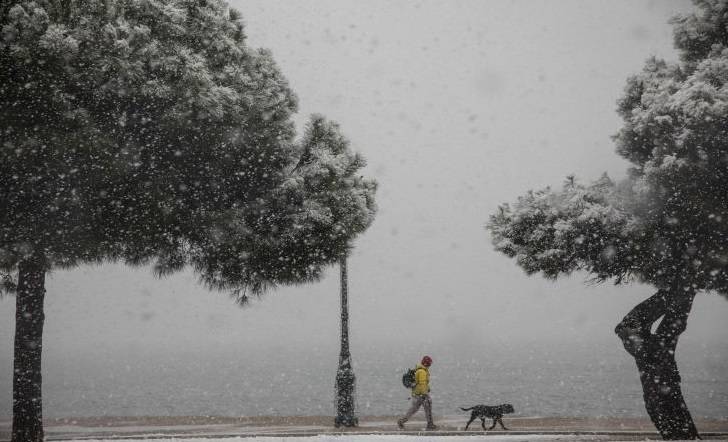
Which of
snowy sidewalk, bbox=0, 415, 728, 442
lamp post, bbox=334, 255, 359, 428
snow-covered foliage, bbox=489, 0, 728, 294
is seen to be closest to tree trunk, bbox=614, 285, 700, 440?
snow-covered foliage, bbox=489, 0, 728, 294

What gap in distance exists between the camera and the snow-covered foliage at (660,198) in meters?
10.4

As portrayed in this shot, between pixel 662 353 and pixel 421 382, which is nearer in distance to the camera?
pixel 662 353

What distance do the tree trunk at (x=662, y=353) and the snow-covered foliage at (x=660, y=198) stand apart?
18.1 inches

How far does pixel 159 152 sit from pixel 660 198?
8.57m

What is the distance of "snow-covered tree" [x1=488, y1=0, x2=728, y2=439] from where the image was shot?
10.5 meters

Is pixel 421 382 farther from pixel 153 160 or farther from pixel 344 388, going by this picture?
pixel 153 160

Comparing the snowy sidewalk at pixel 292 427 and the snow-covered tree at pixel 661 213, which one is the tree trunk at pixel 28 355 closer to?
the snowy sidewalk at pixel 292 427

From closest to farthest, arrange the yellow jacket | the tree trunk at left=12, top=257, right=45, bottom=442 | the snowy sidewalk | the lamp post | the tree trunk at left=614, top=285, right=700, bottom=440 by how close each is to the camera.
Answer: the tree trunk at left=12, top=257, right=45, bottom=442 → the tree trunk at left=614, top=285, right=700, bottom=440 → the snowy sidewalk → the yellow jacket → the lamp post

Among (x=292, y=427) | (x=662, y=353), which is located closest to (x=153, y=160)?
(x=292, y=427)

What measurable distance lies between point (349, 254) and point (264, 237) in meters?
1.92

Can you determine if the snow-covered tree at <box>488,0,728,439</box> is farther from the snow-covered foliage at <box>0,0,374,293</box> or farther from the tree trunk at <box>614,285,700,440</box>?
the snow-covered foliage at <box>0,0,374,293</box>

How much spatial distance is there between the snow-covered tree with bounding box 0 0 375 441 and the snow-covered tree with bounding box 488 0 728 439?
3.75m

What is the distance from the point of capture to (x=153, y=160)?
1091cm

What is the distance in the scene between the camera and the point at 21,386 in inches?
462
